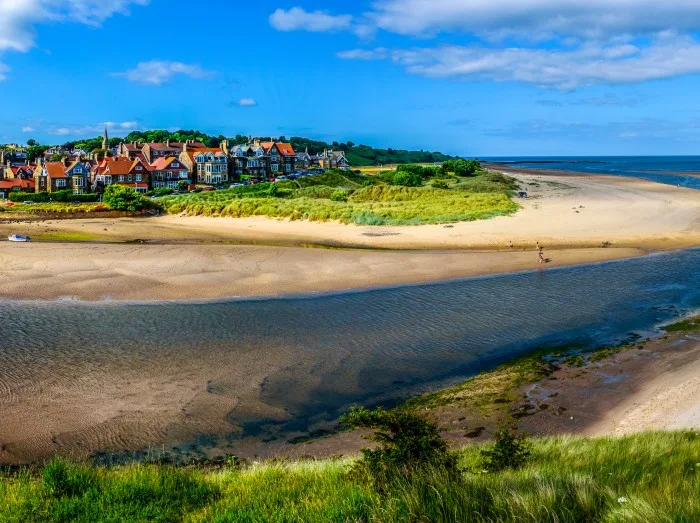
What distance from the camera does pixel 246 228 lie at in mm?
42312

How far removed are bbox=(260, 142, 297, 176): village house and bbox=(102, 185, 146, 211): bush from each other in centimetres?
3521

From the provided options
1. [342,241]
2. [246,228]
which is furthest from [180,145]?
[342,241]

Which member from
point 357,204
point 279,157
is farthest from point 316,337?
point 279,157

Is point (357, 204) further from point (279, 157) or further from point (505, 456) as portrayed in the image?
point (505, 456)

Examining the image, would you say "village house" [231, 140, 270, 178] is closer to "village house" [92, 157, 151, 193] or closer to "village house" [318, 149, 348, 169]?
"village house" [92, 157, 151, 193]

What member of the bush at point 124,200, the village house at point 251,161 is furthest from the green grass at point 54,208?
the village house at point 251,161

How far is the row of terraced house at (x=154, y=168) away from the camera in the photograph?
67.1m

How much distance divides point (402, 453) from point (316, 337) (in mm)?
10870

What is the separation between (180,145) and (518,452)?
278 ft

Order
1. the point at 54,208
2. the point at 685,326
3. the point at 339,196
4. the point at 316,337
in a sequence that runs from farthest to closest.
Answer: the point at 339,196 → the point at 54,208 → the point at 685,326 → the point at 316,337

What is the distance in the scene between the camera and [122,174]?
67938mm

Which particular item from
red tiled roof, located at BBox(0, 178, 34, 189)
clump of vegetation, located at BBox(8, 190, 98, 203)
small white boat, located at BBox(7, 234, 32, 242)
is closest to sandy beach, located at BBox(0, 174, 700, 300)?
small white boat, located at BBox(7, 234, 32, 242)

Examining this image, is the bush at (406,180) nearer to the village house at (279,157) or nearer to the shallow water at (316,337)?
the village house at (279,157)

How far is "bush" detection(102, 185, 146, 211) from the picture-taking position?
5375 centimetres
